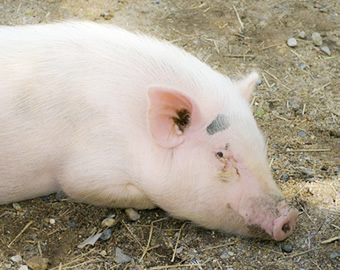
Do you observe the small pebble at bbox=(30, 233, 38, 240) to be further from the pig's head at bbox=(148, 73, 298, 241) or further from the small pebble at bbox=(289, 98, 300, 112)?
the small pebble at bbox=(289, 98, 300, 112)

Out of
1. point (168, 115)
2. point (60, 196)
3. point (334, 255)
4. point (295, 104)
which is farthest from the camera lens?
point (295, 104)

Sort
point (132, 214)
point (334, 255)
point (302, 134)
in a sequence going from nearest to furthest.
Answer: point (334, 255), point (132, 214), point (302, 134)

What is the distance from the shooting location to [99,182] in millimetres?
3514

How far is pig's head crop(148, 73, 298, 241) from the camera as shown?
3281 millimetres

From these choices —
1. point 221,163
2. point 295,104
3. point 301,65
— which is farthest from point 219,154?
point 301,65

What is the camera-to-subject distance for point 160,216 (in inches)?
148

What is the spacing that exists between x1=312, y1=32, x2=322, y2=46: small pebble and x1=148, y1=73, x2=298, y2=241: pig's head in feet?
8.18

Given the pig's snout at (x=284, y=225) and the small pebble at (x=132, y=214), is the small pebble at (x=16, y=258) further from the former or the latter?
the pig's snout at (x=284, y=225)

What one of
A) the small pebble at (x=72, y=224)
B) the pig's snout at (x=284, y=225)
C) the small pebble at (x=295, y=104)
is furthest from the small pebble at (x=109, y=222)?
the small pebble at (x=295, y=104)

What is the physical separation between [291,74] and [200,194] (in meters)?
2.28

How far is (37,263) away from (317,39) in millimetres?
3619

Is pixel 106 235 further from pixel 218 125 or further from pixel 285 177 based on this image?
pixel 285 177

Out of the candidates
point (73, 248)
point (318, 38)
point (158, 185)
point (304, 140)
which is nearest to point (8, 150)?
point (73, 248)

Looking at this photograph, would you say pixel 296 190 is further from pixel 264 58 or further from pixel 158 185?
pixel 264 58
